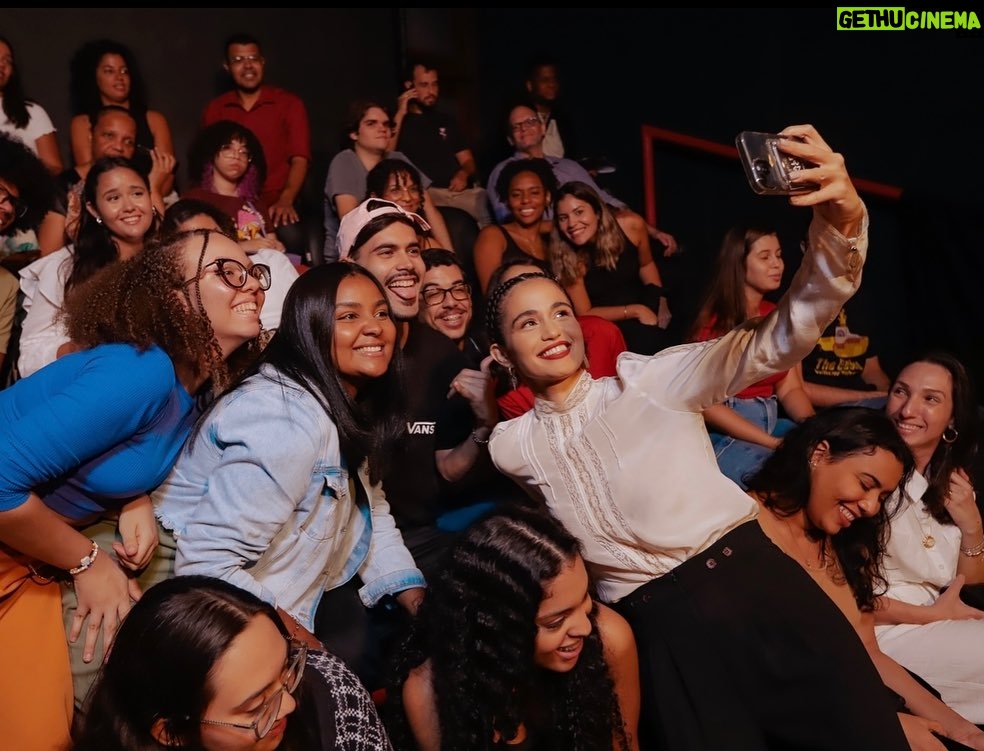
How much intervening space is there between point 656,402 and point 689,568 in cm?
33

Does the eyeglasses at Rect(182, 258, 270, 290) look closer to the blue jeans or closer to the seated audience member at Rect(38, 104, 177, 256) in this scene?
the blue jeans

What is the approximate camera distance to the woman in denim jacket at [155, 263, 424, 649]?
185 cm

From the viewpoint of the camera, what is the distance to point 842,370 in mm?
4043

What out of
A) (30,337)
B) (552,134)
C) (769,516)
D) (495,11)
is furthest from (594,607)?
(495,11)

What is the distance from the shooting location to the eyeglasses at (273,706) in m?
1.50

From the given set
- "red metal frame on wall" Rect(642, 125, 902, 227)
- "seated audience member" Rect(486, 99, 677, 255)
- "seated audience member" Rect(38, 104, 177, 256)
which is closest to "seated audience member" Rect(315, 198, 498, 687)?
"seated audience member" Rect(38, 104, 177, 256)

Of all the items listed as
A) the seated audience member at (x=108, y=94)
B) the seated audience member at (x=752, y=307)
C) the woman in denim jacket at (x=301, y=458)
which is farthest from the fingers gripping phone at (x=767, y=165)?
the seated audience member at (x=108, y=94)

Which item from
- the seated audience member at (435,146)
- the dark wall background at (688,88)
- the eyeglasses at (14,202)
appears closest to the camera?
the eyeglasses at (14,202)

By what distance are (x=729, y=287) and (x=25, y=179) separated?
242 centimetres

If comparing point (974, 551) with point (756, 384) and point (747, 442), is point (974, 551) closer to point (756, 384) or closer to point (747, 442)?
point (747, 442)

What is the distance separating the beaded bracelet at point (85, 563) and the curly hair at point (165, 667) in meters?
0.24

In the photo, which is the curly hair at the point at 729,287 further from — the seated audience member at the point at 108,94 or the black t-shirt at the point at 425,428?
the seated audience member at the point at 108,94

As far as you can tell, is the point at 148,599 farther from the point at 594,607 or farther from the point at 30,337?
the point at 30,337

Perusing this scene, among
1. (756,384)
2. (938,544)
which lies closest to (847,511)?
(938,544)
